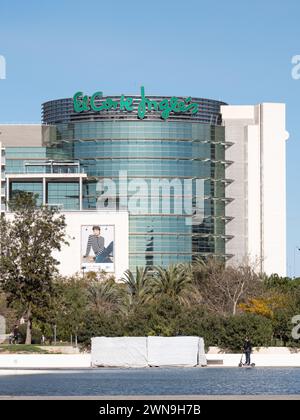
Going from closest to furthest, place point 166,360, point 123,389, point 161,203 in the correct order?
point 123,389
point 166,360
point 161,203

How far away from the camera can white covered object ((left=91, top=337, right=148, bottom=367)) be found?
82500 millimetres

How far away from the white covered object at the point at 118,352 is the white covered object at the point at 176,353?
0.65 m

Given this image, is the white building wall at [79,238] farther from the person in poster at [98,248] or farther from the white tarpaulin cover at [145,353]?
A: the white tarpaulin cover at [145,353]

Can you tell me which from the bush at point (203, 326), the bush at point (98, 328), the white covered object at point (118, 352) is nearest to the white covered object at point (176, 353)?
the white covered object at point (118, 352)

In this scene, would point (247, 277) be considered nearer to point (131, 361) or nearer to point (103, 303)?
point (103, 303)

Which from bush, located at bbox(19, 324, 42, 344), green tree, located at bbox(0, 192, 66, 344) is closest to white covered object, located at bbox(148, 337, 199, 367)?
green tree, located at bbox(0, 192, 66, 344)

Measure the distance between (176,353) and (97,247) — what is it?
104660 mm

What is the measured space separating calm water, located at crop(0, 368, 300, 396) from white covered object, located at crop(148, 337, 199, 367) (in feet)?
16.1

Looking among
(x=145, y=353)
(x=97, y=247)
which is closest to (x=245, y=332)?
(x=145, y=353)

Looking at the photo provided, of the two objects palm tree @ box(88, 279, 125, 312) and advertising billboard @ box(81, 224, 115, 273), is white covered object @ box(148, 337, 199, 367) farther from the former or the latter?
advertising billboard @ box(81, 224, 115, 273)

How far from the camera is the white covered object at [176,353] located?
82.6 metres

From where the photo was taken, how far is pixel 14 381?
209 feet
